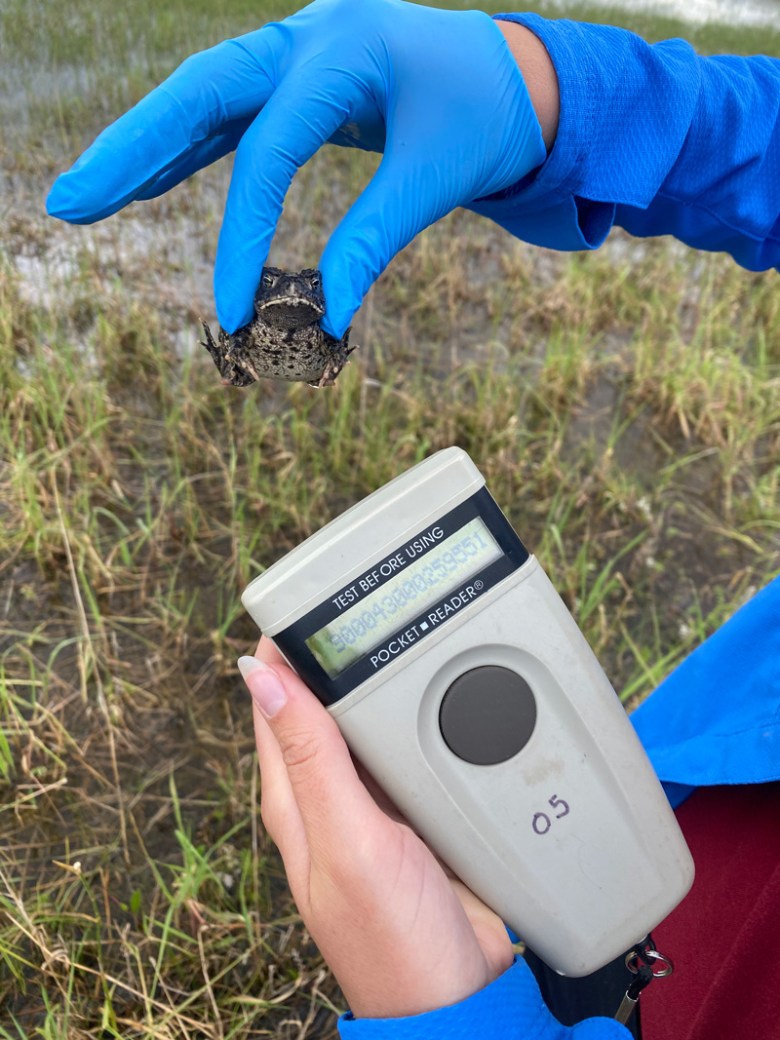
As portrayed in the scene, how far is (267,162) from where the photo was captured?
839 millimetres

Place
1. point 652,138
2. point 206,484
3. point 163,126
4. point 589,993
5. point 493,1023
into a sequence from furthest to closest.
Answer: point 206,484
point 652,138
point 163,126
point 589,993
point 493,1023

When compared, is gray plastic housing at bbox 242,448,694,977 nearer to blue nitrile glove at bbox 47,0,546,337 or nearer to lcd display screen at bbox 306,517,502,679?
lcd display screen at bbox 306,517,502,679

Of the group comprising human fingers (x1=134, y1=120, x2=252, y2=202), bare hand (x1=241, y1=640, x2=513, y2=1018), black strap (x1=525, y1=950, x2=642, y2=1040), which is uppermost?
human fingers (x1=134, y1=120, x2=252, y2=202)

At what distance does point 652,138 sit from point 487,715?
79 cm

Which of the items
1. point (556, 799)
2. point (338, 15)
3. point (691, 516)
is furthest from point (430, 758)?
point (691, 516)

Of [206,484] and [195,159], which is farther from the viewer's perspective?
[206,484]

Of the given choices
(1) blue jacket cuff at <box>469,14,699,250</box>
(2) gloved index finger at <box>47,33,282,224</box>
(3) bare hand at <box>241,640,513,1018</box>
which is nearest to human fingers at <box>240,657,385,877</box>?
(3) bare hand at <box>241,640,513,1018</box>

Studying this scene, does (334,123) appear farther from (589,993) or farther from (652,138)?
(589,993)

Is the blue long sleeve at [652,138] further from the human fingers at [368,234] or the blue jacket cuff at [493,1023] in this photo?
the blue jacket cuff at [493,1023]

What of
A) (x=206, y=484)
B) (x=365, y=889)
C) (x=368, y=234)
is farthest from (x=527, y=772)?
(x=206, y=484)

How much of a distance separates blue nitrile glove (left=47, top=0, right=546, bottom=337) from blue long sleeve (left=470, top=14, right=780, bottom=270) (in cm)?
7

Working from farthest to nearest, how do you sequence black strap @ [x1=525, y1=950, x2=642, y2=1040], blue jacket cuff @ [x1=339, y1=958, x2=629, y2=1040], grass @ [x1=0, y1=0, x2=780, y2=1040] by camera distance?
grass @ [x1=0, y1=0, x2=780, y2=1040] → black strap @ [x1=525, y1=950, x2=642, y2=1040] → blue jacket cuff @ [x1=339, y1=958, x2=629, y2=1040]

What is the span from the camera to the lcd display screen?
63 centimetres

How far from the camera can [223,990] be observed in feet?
3.39
